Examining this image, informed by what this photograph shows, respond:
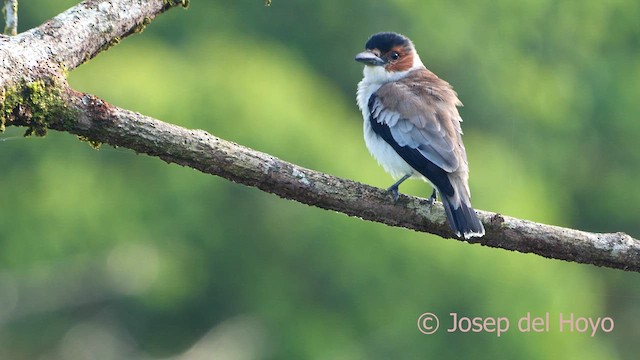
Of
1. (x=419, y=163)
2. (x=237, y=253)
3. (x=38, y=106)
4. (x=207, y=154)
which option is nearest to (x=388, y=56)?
(x=419, y=163)

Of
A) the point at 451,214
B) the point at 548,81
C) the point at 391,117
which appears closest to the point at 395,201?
the point at 451,214

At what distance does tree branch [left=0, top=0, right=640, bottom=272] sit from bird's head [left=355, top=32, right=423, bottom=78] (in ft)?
5.35

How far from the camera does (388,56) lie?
616 centimetres

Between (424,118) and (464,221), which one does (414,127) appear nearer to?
(424,118)

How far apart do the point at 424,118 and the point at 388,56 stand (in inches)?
33.9

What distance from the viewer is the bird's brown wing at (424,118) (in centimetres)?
521

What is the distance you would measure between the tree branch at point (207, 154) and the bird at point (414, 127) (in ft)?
1.27

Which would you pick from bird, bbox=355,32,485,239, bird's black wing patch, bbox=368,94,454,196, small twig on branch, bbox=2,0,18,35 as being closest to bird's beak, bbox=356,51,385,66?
bird, bbox=355,32,485,239

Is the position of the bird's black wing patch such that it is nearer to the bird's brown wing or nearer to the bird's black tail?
the bird's brown wing

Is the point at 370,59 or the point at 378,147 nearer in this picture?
the point at 378,147

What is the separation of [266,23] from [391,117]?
45.6ft

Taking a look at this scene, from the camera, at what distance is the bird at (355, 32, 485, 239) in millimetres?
5145

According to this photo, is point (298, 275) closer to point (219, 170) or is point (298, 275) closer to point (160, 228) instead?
point (160, 228)

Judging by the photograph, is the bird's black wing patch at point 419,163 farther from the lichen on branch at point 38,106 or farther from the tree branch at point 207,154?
the lichen on branch at point 38,106
